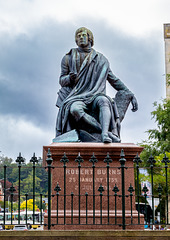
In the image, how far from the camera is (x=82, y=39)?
1055 centimetres

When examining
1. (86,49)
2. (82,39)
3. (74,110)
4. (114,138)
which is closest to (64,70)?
(86,49)

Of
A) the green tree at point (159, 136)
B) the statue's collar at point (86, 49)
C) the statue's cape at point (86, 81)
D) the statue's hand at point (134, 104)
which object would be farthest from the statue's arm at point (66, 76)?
the green tree at point (159, 136)

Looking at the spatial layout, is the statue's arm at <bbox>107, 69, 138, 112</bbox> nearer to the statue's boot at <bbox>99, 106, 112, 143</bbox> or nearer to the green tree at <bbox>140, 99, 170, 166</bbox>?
the statue's boot at <bbox>99, 106, 112, 143</bbox>

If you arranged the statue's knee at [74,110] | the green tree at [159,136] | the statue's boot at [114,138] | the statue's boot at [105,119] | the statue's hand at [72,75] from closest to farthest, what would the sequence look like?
1. the statue's boot at [105,119]
2. the statue's boot at [114,138]
3. the statue's knee at [74,110]
4. the statue's hand at [72,75]
5. the green tree at [159,136]

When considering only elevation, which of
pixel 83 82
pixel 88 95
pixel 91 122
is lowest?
pixel 91 122

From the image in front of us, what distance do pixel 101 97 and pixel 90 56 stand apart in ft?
4.72

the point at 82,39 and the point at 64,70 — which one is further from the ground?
the point at 82,39

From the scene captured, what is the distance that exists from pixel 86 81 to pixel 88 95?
0.50 m

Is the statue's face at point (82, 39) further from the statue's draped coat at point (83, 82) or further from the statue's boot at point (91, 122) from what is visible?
the statue's boot at point (91, 122)

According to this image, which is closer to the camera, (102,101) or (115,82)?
(102,101)

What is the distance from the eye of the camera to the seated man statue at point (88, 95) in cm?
952

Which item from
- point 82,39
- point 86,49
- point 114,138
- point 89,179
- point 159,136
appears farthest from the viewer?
point 159,136

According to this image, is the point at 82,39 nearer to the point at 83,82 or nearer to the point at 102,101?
the point at 83,82

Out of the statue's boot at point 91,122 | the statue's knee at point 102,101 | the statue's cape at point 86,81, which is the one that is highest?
the statue's cape at point 86,81
